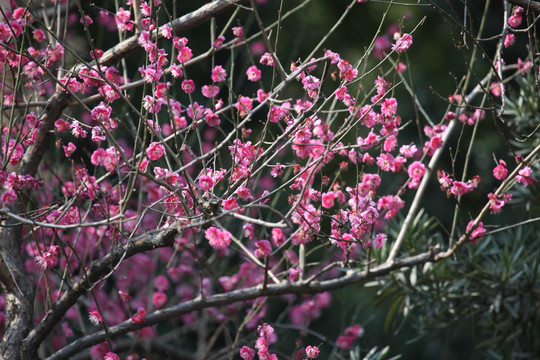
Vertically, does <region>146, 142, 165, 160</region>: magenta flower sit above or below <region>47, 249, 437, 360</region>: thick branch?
above

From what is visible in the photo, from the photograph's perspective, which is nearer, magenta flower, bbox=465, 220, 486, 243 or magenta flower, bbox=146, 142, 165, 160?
magenta flower, bbox=146, 142, 165, 160

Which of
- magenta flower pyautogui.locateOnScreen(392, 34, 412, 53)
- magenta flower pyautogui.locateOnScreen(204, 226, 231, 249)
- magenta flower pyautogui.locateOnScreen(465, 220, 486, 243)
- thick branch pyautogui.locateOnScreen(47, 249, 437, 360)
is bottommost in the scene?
thick branch pyautogui.locateOnScreen(47, 249, 437, 360)

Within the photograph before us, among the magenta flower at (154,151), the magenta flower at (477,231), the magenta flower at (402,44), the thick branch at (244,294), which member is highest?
Result: the magenta flower at (402,44)

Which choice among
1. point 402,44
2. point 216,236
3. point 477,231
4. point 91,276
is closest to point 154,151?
point 216,236

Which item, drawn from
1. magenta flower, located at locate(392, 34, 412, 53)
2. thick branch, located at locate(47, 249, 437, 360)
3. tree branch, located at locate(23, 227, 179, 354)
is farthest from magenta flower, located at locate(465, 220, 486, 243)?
tree branch, located at locate(23, 227, 179, 354)

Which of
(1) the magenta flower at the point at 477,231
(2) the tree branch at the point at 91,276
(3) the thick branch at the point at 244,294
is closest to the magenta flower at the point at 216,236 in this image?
(2) the tree branch at the point at 91,276

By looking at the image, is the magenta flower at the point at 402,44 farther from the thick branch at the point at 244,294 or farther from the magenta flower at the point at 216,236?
the magenta flower at the point at 216,236

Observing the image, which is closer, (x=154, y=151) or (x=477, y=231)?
(x=154, y=151)

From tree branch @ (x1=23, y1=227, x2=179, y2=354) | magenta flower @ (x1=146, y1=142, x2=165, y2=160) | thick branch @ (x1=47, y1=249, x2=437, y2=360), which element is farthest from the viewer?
thick branch @ (x1=47, y1=249, x2=437, y2=360)

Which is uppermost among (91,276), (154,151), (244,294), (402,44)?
(402,44)

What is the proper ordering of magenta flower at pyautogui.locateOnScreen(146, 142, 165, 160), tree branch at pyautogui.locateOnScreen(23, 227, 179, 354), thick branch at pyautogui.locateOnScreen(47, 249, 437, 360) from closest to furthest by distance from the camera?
tree branch at pyautogui.locateOnScreen(23, 227, 179, 354) < magenta flower at pyautogui.locateOnScreen(146, 142, 165, 160) < thick branch at pyautogui.locateOnScreen(47, 249, 437, 360)

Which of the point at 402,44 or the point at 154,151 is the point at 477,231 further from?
the point at 154,151

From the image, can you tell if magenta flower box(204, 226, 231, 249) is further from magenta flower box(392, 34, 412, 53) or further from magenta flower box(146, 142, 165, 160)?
magenta flower box(392, 34, 412, 53)

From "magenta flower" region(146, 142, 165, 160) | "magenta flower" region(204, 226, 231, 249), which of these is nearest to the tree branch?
"magenta flower" region(204, 226, 231, 249)
